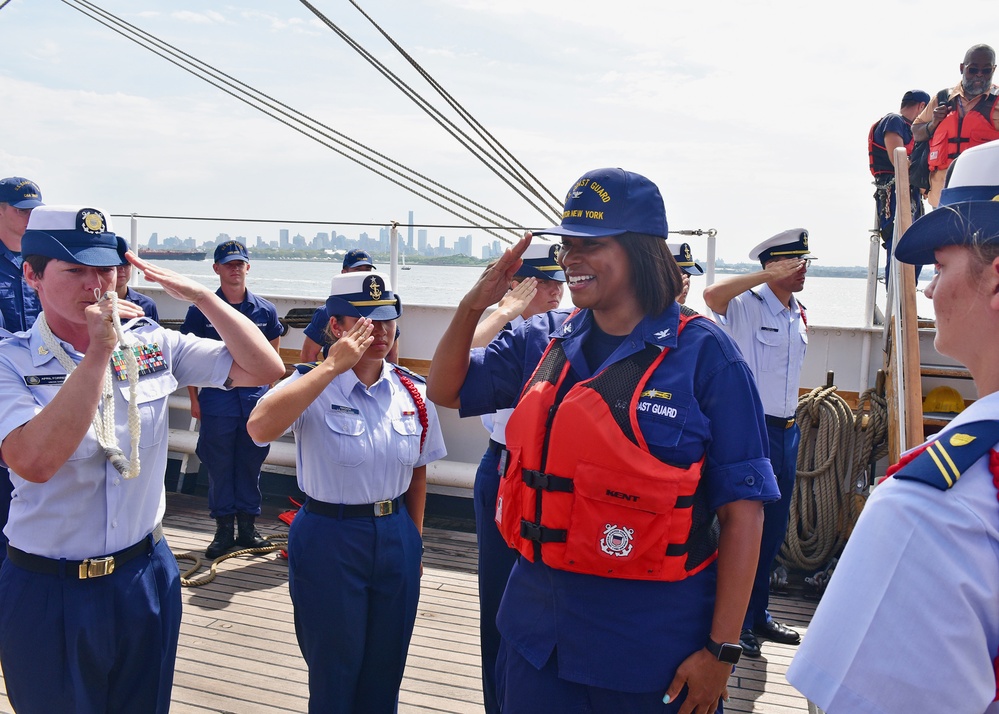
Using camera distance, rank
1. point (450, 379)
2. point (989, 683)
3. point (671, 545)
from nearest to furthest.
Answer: point (989, 683)
point (671, 545)
point (450, 379)

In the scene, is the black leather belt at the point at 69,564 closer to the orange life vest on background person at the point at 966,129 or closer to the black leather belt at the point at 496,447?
the black leather belt at the point at 496,447

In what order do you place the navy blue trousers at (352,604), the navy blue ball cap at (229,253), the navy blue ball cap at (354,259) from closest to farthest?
1. the navy blue trousers at (352,604)
2. the navy blue ball cap at (229,253)
3. the navy blue ball cap at (354,259)

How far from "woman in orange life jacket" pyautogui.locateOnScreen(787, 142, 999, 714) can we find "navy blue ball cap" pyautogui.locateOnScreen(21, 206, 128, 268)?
184 centimetres

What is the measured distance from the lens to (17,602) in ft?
6.63

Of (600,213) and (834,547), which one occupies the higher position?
(600,213)

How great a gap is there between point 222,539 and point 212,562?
0.19 m

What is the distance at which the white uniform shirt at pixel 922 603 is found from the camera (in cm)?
84

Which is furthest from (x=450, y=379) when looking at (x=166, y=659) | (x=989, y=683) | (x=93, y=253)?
(x=989, y=683)

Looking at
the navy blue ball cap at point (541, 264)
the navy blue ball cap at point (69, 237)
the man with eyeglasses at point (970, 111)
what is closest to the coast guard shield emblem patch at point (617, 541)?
the navy blue ball cap at point (69, 237)

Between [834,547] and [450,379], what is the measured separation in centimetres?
375

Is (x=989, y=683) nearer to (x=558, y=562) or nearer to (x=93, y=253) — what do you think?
(x=558, y=562)

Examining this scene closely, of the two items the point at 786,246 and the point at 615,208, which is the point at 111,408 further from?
the point at 786,246

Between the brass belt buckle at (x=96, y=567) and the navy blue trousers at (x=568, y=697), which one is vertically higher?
the brass belt buckle at (x=96, y=567)

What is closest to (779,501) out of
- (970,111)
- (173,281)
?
(173,281)
